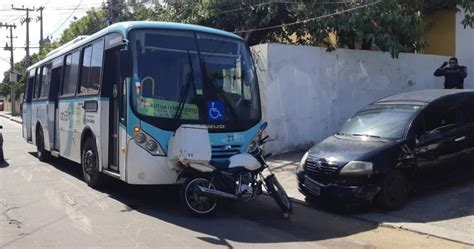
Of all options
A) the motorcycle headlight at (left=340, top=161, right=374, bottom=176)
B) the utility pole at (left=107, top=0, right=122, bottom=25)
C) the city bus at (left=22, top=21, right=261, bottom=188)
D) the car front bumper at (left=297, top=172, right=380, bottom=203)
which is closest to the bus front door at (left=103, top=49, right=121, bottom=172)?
the city bus at (left=22, top=21, right=261, bottom=188)

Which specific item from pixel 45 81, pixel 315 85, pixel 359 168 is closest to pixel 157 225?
pixel 359 168

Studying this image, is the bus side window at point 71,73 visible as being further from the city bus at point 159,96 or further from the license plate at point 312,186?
the license plate at point 312,186

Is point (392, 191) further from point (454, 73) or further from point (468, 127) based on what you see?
point (454, 73)

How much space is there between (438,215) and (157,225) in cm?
405

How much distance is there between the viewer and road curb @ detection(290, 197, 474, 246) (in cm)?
668

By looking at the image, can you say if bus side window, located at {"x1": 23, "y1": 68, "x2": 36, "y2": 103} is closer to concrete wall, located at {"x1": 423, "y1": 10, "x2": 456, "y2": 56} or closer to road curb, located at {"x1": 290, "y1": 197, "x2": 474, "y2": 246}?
road curb, located at {"x1": 290, "y1": 197, "x2": 474, "y2": 246}

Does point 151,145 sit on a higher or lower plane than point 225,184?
higher

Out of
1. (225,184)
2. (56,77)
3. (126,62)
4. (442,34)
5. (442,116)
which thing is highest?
(442,34)

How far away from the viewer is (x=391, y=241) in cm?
671

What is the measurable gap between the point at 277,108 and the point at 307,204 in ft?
15.7

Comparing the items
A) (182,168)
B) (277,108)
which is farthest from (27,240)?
(277,108)

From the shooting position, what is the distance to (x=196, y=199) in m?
7.66

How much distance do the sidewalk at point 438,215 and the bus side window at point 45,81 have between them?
7.38 m

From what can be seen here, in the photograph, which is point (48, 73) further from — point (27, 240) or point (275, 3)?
point (27, 240)
